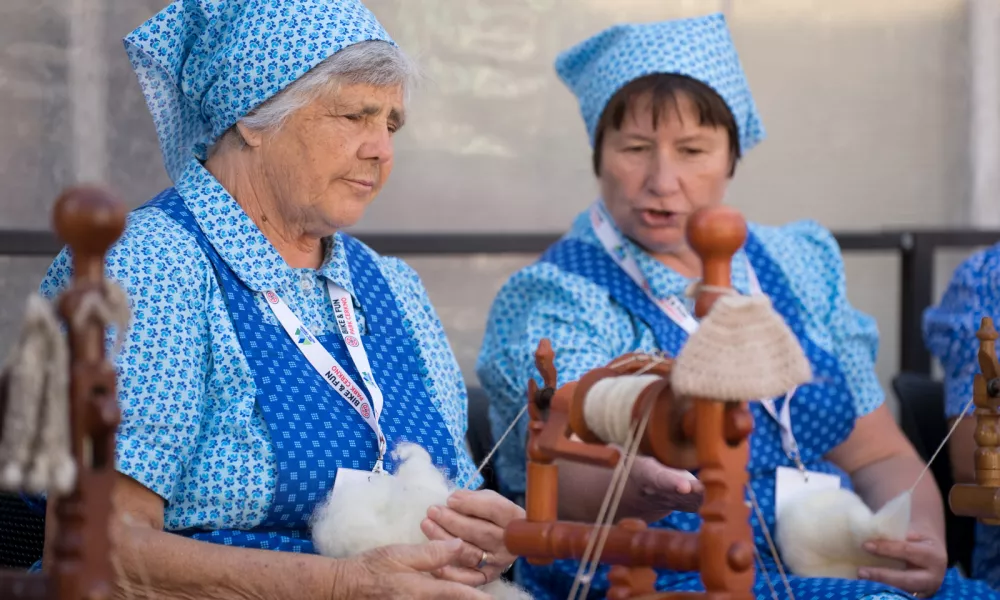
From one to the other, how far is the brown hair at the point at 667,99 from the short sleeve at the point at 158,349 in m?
1.11

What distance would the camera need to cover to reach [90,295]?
1.29m

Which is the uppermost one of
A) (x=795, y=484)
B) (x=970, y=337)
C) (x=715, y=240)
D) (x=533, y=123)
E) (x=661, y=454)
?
(x=533, y=123)

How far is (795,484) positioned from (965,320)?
65 cm

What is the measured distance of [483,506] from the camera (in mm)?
2096

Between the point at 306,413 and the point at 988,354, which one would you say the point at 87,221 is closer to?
the point at 306,413

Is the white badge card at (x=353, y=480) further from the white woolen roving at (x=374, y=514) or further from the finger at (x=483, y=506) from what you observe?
the finger at (x=483, y=506)

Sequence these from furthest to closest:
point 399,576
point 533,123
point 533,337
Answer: point 533,123 < point 533,337 < point 399,576

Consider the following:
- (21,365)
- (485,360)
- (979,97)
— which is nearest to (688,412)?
(21,365)

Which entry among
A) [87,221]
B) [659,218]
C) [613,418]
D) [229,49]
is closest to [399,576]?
[613,418]

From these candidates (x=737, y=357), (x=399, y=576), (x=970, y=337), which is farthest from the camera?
(x=970, y=337)

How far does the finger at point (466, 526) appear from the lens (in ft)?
6.84

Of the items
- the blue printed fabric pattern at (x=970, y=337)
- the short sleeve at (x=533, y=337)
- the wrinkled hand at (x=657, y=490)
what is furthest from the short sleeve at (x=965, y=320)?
the wrinkled hand at (x=657, y=490)

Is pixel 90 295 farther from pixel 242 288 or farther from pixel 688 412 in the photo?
pixel 242 288

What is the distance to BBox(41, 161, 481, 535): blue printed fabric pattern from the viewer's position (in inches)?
81.9
